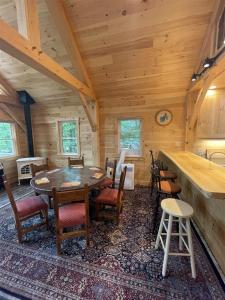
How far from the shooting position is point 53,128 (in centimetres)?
488

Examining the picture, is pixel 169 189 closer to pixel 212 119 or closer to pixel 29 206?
pixel 29 206

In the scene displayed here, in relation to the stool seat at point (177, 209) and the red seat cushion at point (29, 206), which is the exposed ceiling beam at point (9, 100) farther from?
the stool seat at point (177, 209)

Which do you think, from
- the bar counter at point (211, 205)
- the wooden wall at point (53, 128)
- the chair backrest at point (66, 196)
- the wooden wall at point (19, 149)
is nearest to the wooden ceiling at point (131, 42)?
the wooden wall at point (53, 128)

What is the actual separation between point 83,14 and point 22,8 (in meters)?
0.92

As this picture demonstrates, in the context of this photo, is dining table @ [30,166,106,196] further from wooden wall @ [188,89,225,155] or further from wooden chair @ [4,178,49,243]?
wooden wall @ [188,89,225,155]

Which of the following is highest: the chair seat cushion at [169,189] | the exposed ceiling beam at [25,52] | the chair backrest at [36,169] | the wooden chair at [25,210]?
the exposed ceiling beam at [25,52]

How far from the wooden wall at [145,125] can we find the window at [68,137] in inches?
34.8

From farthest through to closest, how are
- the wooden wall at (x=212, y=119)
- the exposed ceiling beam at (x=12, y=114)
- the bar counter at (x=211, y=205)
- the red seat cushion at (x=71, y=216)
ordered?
the exposed ceiling beam at (x=12, y=114) < the wooden wall at (x=212, y=119) < the red seat cushion at (x=71, y=216) < the bar counter at (x=211, y=205)

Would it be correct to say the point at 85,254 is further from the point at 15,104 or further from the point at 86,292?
the point at 15,104

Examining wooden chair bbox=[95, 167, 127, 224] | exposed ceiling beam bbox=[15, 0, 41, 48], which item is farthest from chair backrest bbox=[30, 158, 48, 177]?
exposed ceiling beam bbox=[15, 0, 41, 48]

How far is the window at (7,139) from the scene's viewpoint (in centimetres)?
454

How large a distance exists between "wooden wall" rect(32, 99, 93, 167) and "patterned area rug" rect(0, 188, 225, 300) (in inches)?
109

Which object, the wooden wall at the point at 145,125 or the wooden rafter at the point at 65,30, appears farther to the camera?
the wooden wall at the point at 145,125

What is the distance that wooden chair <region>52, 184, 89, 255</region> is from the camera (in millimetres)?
1716
